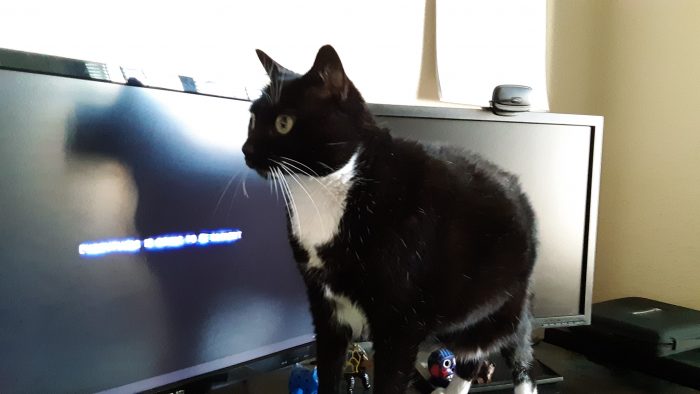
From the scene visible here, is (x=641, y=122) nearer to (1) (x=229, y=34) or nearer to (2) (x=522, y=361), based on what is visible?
(2) (x=522, y=361)

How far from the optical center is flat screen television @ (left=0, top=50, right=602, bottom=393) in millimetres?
533

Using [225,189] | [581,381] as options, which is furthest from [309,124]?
[581,381]

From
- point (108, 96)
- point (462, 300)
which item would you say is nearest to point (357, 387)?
point (462, 300)

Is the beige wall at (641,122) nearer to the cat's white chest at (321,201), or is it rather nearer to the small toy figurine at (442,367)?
the small toy figurine at (442,367)

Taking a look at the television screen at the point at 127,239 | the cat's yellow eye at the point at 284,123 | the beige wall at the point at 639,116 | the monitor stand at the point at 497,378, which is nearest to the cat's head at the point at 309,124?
the cat's yellow eye at the point at 284,123

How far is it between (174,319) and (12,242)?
0.63 feet

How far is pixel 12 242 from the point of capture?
0.52 meters

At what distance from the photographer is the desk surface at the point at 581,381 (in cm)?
82

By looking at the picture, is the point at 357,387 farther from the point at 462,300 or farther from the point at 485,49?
the point at 485,49

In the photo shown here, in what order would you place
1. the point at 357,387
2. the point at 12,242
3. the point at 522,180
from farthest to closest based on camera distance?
the point at 522,180 < the point at 357,387 < the point at 12,242

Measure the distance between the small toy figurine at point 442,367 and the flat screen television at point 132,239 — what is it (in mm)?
184

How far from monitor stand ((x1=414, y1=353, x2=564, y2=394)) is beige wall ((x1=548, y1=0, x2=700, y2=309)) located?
476 mm

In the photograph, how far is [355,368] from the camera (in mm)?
823

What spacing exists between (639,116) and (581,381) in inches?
24.9
